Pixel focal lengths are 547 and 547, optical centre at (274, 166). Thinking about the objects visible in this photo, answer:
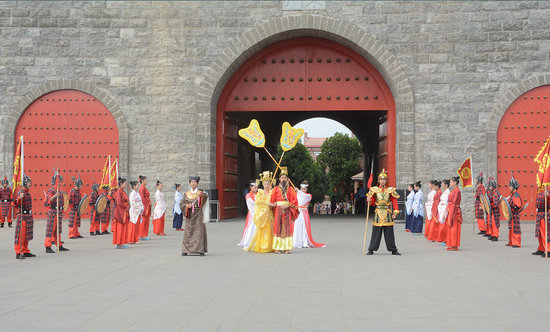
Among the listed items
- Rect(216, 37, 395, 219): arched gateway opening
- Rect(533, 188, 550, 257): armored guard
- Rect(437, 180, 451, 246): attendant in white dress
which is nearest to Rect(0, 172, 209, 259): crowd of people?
Rect(216, 37, 395, 219): arched gateway opening

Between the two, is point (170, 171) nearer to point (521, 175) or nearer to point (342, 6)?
point (342, 6)

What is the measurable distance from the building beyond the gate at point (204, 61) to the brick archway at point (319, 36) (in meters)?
0.03

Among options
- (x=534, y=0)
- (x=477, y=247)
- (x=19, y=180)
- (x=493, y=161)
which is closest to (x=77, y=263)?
(x=19, y=180)

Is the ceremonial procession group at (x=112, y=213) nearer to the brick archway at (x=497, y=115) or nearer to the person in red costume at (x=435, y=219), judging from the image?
the person in red costume at (x=435, y=219)

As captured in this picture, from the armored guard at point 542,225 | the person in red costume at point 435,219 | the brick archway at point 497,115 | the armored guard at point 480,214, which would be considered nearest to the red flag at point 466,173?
the person in red costume at point 435,219

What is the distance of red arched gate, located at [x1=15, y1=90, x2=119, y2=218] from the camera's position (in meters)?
16.6

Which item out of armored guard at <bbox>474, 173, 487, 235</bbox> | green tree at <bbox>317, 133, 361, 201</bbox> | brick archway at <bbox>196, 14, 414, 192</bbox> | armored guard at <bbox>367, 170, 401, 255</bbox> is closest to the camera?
armored guard at <bbox>367, 170, 401, 255</bbox>

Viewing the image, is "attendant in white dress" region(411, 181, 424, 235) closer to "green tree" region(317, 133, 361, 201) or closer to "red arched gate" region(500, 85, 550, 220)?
"red arched gate" region(500, 85, 550, 220)

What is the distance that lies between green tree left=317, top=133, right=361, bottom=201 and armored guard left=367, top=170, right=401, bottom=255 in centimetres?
3853

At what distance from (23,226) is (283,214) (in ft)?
14.8

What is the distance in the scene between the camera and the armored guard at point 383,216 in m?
9.72

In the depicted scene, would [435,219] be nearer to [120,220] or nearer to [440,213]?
[440,213]

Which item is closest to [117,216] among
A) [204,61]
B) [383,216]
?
[383,216]

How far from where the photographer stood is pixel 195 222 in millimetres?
9844
